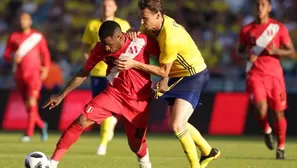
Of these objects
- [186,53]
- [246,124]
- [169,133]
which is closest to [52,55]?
[169,133]

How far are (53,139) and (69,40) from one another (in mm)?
7865

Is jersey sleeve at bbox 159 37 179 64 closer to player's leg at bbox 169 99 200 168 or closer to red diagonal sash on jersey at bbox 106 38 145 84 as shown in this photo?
red diagonal sash on jersey at bbox 106 38 145 84

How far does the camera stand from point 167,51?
10.4 m

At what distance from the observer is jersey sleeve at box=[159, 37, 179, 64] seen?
1036cm

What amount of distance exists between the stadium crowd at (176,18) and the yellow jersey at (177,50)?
41.2ft

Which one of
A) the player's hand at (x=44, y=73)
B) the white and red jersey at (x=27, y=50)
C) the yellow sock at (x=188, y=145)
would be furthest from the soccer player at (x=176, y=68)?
the white and red jersey at (x=27, y=50)

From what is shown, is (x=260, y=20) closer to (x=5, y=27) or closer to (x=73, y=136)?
(x=73, y=136)

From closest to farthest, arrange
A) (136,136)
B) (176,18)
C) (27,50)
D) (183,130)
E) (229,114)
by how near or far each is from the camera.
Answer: (183,130)
(136,136)
(27,50)
(229,114)
(176,18)

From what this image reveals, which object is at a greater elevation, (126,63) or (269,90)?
(126,63)

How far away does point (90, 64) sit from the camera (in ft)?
34.6

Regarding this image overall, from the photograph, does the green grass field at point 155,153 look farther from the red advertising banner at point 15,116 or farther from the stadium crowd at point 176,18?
the stadium crowd at point 176,18

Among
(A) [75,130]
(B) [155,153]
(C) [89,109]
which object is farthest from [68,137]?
(B) [155,153]

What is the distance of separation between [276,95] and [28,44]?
20.2ft

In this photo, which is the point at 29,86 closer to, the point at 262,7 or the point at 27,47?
the point at 27,47
